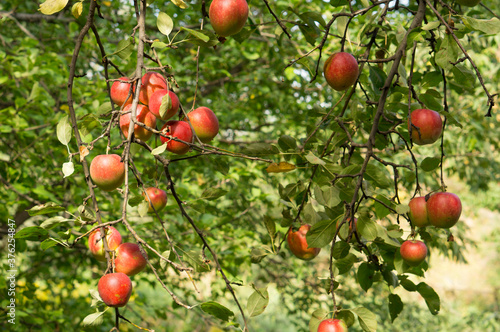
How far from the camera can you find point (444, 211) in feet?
3.04

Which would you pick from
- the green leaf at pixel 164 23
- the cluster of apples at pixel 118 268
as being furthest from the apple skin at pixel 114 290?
the green leaf at pixel 164 23

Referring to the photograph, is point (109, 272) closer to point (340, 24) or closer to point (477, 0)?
point (340, 24)

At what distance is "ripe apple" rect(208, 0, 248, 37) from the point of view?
30.0 inches

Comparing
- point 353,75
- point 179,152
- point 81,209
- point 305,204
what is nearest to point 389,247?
point 305,204

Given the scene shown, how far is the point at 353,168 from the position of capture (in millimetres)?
863

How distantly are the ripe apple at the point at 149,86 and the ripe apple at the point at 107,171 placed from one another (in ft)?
0.42

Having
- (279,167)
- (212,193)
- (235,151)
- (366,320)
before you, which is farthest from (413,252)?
(235,151)

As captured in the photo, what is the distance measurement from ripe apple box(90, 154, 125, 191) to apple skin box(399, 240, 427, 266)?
620 millimetres

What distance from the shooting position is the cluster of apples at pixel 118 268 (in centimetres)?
66

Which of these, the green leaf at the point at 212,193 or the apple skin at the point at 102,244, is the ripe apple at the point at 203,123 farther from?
the apple skin at the point at 102,244

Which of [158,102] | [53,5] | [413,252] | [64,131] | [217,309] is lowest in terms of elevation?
[413,252]

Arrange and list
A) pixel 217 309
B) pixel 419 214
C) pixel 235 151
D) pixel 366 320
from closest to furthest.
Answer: pixel 217 309 → pixel 366 320 → pixel 419 214 → pixel 235 151

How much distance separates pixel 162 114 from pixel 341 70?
1.42 feet

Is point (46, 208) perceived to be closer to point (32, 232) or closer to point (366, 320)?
point (32, 232)
